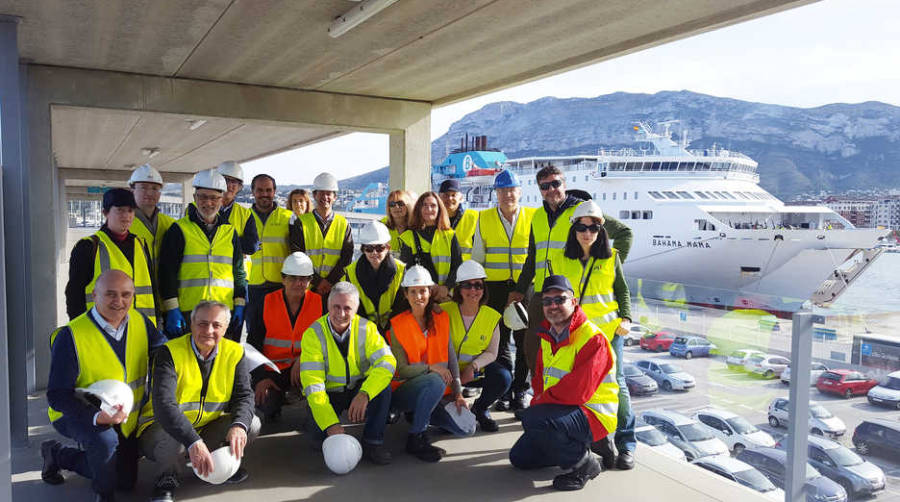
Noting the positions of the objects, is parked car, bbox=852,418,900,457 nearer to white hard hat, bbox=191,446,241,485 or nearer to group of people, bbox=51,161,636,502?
group of people, bbox=51,161,636,502

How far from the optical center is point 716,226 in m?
27.5

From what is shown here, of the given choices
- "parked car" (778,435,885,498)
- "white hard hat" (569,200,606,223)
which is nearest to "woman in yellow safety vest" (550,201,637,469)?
"white hard hat" (569,200,606,223)

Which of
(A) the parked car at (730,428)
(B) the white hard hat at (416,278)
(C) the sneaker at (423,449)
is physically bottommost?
(A) the parked car at (730,428)

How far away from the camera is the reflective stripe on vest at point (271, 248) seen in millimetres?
4234

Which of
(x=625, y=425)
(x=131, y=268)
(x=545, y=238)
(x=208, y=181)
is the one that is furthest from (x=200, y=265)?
(x=625, y=425)

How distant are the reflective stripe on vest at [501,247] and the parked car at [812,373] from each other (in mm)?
1885

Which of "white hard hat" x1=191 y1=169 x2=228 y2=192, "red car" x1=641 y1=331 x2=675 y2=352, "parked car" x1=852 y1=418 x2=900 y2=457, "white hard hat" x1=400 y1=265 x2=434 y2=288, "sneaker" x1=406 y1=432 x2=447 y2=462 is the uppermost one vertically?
"white hard hat" x1=191 y1=169 x2=228 y2=192

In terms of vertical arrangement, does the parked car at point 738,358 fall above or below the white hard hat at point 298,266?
below

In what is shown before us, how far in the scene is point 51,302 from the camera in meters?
4.66

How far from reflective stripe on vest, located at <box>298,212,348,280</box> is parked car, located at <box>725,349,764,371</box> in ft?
8.56

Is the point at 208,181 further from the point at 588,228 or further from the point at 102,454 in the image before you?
the point at 588,228

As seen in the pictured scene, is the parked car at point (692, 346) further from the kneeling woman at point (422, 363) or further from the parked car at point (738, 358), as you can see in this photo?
the kneeling woman at point (422, 363)

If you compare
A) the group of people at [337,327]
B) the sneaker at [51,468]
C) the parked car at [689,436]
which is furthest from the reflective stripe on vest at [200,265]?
the parked car at [689,436]

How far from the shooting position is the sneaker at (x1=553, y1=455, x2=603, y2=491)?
9.50 ft
